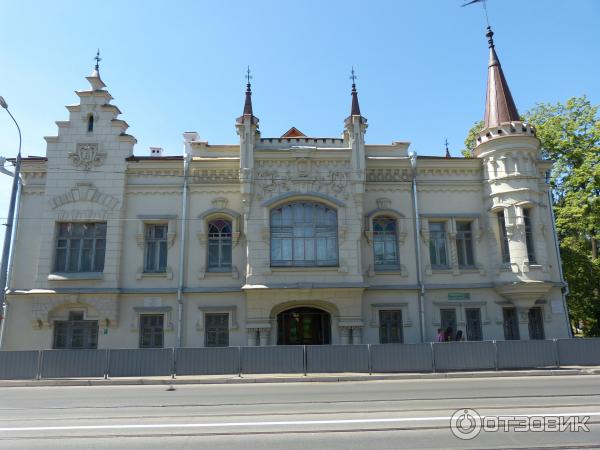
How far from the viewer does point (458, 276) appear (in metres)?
20.4

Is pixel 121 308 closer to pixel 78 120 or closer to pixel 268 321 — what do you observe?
pixel 268 321

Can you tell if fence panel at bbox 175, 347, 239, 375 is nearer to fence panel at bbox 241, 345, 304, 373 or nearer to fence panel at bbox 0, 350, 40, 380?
fence panel at bbox 241, 345, 304, 373

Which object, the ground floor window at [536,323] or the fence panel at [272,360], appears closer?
the fence panel at [272,360]

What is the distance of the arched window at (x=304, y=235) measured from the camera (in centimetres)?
1948

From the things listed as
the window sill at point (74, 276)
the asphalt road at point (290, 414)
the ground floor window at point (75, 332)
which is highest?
the window sill at point (74, 276)

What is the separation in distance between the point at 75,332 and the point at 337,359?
1141 cm

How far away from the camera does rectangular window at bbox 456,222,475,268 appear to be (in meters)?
21.0

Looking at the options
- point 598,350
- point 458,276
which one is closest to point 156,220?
point 458,276

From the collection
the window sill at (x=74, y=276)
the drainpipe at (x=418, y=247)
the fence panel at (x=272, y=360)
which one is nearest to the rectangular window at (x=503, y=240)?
the drainpipe at (x=418, y=247)

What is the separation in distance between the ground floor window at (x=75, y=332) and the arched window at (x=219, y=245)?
562 cm

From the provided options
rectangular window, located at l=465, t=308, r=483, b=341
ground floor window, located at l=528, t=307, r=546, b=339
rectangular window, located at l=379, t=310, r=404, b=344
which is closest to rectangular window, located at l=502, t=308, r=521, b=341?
ground floor window, located at l=528, t=307, r=546, b=339

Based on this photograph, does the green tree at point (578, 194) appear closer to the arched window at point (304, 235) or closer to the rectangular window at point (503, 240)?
the rectangular window at point (503, 240)

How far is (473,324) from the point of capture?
2022cm

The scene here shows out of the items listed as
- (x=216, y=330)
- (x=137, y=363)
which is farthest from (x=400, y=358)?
(x=137, y=363)
